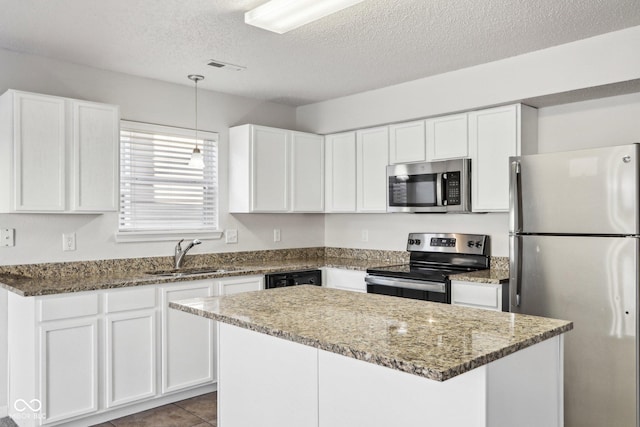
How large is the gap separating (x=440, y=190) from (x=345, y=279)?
44.4 inches

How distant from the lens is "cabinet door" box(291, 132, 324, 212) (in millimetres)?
4691

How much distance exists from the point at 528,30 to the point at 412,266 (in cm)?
211

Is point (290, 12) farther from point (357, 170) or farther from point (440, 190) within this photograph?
point (357, 170)

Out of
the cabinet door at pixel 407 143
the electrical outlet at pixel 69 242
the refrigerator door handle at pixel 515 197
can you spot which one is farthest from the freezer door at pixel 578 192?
the electrical outlet at pixel 69 242

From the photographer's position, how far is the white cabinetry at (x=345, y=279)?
14.0 ft

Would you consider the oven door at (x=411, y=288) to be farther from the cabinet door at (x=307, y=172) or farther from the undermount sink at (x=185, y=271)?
the undermount sink at (x=185, y=271)

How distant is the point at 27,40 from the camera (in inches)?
124

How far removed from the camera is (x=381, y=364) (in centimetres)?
150

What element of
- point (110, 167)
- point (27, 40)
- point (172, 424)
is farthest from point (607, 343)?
point (27, 40)

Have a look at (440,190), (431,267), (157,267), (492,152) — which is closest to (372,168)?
(440,190)

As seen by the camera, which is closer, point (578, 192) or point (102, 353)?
point (578, 192)

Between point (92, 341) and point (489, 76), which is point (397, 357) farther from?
point (489, 76)

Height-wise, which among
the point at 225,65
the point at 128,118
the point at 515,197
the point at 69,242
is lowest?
the point at 69,242

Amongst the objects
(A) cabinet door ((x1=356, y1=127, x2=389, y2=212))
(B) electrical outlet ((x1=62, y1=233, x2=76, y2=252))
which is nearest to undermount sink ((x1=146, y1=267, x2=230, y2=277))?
(B) electrical outlet ((x1=62, y1=233, x2=76, y2=252))
